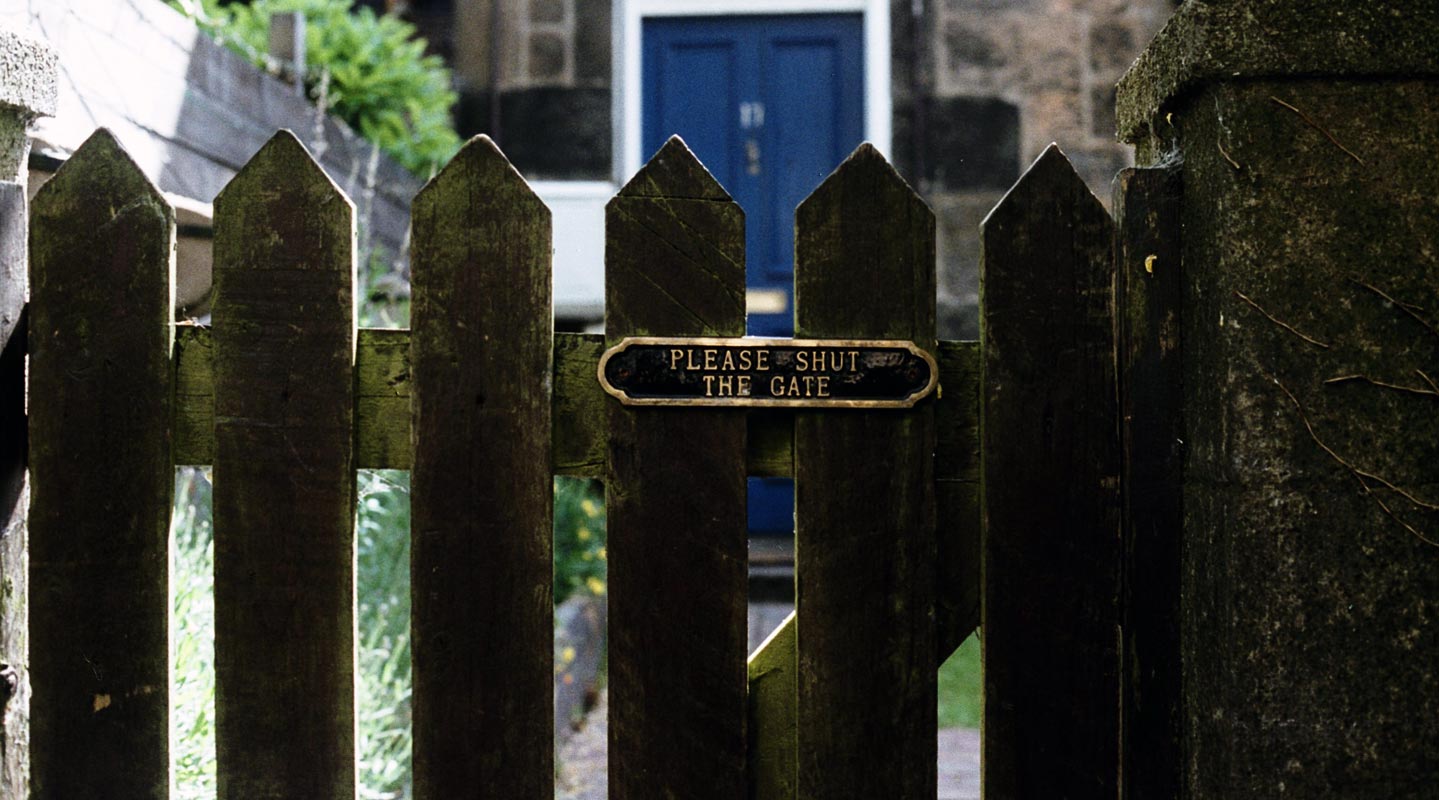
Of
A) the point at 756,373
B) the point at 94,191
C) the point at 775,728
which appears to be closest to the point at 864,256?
the point at 756,373

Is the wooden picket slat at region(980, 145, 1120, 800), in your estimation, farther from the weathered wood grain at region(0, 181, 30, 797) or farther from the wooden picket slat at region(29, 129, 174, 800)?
the weathered wood grain at region(0, 181, 30, 797)

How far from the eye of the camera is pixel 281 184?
1.66 metres

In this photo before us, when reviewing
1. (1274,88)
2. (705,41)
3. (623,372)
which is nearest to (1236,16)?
(1274,88)

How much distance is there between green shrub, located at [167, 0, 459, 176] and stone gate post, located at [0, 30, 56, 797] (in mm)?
2947

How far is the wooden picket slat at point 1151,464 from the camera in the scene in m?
→ 1.64

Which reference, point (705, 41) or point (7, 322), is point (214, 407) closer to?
point (7, 322)

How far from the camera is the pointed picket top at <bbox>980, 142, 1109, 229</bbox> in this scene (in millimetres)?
1660

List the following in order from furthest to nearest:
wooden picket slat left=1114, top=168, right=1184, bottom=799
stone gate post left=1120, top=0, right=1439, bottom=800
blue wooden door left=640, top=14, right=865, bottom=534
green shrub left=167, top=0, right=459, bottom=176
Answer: blue wooden door left=640, top=14, right=865, bottom=534 → green shrub left=167, top=0, right=459, bottom=176 → wooden picket slat left=1114, top=168, right=1184, bottom=799 → stone gate post left=1120, top=0, right=1439, bottom=800

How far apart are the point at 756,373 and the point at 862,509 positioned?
0.23 meters

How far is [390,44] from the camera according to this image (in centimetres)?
512

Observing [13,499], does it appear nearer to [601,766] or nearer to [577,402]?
[577,402]

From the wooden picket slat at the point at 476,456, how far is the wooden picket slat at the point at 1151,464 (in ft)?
2.59

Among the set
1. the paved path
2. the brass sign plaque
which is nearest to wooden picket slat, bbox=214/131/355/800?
the brass sign plaque

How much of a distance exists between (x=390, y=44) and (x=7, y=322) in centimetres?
373
